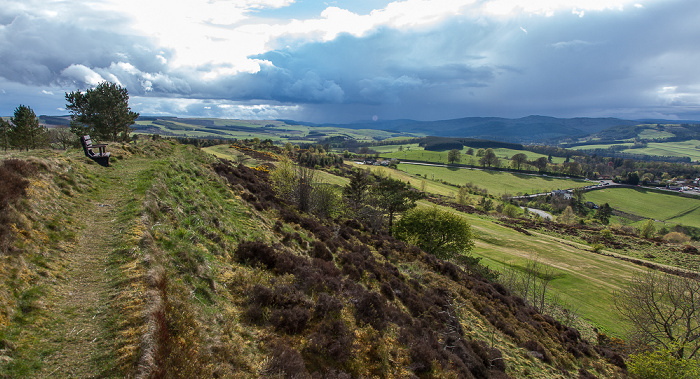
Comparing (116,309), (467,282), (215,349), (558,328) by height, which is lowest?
(558,328)

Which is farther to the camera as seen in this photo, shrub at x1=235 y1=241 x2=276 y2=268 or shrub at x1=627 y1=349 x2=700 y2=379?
shrub at x1=627 y1=349 x2=700 y2=379

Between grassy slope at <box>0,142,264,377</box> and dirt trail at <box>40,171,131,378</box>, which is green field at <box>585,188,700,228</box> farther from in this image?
dirt trail at <box>40,171,131,378</box>

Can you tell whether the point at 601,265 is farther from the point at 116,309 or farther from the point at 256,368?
the point at 116,309

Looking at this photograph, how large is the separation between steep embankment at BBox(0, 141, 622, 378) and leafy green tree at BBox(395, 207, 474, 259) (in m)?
23.2

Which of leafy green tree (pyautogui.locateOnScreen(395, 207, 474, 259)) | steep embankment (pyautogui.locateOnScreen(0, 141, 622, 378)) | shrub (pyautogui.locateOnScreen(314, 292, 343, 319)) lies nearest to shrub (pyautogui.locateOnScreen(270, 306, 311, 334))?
steep embankment (pyautogui.locateOnScreen(0, 141, 622, 378))

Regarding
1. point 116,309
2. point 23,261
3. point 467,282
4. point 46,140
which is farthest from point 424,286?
point 46,140

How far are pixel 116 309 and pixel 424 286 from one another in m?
22.5

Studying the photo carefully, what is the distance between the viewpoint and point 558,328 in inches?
1171

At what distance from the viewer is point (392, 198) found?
51344 mm

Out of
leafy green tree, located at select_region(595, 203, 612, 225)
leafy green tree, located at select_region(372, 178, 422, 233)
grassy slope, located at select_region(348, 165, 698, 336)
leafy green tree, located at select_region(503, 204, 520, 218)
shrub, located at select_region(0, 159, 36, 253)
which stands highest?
shrub, located at select_region(0, 159, 36, 253)

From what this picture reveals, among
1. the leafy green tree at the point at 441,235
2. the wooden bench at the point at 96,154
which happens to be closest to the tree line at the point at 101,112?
the wooden bench at the point at 96,154

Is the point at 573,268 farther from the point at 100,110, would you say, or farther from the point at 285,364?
the point at 100,110

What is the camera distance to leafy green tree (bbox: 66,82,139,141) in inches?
1807

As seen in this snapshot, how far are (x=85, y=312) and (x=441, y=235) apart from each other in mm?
45162
